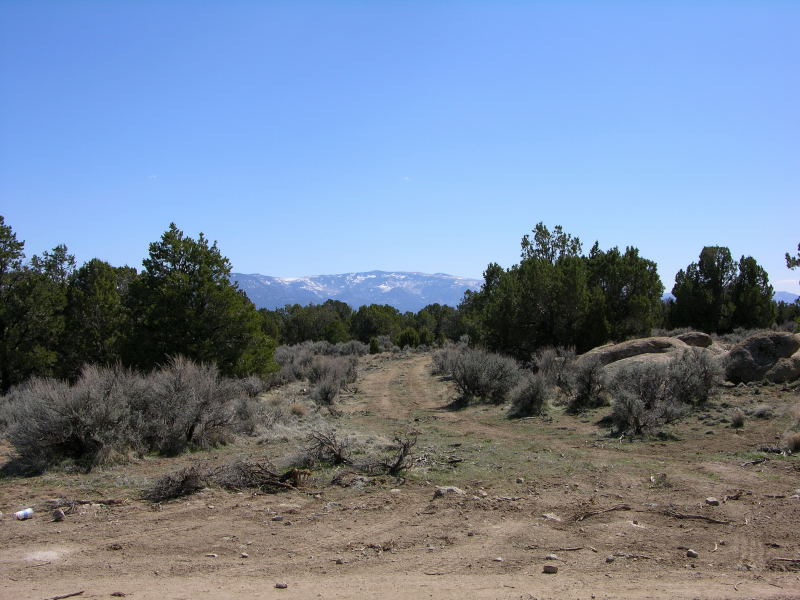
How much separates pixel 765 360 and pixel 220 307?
18549 mm

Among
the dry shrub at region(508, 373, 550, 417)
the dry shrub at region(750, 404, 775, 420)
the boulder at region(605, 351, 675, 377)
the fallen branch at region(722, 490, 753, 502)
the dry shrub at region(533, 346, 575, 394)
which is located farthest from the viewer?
the dry shrub at region(533, 346, 575, 394)

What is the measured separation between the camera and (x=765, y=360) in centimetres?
1759

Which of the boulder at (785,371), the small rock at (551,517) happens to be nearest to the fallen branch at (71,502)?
the small rock at (551,517)

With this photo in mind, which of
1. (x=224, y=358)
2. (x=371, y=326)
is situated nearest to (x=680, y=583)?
(x=224, y=358)

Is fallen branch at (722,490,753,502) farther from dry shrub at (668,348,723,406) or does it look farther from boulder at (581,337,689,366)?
boulder at (581,337,689,366)

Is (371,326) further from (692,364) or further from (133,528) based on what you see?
(133,528)

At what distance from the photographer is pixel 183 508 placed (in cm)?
723

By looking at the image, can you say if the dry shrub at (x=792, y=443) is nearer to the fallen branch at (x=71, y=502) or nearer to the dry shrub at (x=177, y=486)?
the dry shrub at (x=177, y=486)

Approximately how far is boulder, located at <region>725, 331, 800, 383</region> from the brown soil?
8037mm

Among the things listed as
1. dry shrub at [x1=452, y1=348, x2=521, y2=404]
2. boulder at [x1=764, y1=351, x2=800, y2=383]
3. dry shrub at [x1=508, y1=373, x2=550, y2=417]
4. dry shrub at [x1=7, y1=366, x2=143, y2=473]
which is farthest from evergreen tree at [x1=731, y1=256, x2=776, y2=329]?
dry shrub at [x1=7, y1=366, x2=143, y2=473]

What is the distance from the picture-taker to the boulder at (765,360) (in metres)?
17.0

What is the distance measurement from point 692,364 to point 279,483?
39.5 feet

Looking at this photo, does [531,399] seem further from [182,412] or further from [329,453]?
[182,412]

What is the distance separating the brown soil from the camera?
4.85m
